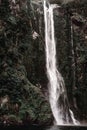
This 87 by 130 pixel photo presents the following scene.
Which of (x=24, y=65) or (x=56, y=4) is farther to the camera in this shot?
(x=56, y=4)

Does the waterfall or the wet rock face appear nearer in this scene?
the wet rock face

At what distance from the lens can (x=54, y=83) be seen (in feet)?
142

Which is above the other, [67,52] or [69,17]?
[69,17]

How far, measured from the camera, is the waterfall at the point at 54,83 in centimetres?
4178

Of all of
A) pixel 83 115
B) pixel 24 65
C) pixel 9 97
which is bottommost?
pixel 83 115

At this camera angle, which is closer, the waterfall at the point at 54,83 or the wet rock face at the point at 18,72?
the wet rock face at the point at 18,72

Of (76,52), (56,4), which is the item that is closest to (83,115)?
(76,52)

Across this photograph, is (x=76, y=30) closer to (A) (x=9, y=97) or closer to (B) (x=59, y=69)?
(B) (x=59, y=69)

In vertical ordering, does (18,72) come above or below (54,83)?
above

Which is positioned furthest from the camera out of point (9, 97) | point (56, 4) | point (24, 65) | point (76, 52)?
point (56, 4)

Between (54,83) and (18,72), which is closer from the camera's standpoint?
(18,72)

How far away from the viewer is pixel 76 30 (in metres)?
47.3

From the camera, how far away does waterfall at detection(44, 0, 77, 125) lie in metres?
41.8

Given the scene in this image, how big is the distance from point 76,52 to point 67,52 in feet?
3.54
